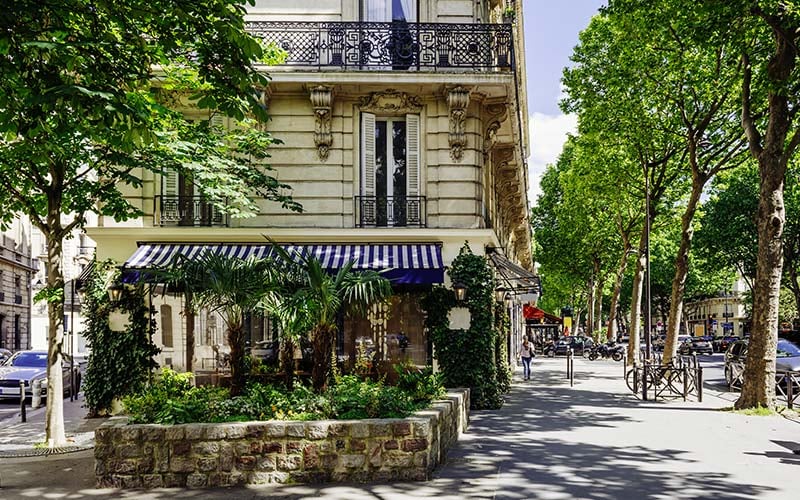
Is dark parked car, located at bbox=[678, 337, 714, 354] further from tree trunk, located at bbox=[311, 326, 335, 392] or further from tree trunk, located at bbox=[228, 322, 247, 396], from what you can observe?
tree trunk, located at bbox=[228, 322, 247, 396]

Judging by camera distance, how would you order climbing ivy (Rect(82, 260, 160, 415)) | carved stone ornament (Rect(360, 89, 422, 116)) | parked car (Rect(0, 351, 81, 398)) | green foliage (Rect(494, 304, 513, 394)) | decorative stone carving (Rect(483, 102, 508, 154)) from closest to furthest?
climbing ivy (Rect(82, 260, 160, 415)) → carved stone ornament (Rect(360, 89, 422, 116)) → decorative stone carving (Rect(483, 102, 508, 154)) → green foliage (Rect(494, 304, 513, 394)) → parked car (Rect(0, 351, 81, 398))

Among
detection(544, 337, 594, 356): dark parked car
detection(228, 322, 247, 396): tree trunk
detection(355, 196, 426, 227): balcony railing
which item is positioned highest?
detection(355, 196, 426, 227): balcony railing

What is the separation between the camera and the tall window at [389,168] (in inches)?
686

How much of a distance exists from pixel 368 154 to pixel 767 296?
9196 mm

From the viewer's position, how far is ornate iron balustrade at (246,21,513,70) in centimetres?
1716

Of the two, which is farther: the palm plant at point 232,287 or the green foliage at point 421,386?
the green foliage at point 421,386

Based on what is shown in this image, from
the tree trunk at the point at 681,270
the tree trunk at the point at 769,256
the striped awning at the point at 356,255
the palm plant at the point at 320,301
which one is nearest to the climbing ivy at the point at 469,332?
the striped awning at the point at 356,255

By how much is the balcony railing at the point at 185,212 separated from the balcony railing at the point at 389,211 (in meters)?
3.06

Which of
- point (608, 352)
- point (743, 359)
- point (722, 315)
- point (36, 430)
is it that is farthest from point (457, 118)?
point (722, 315)

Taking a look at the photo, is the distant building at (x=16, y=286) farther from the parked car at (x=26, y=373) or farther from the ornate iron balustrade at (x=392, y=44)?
the ornate iron balustrade at (x=392, y=44)

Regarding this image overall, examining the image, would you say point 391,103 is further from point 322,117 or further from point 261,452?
point 261,452

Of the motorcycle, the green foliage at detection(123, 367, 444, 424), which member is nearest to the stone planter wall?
the green foliage at detection(123, 367, 444, 424)

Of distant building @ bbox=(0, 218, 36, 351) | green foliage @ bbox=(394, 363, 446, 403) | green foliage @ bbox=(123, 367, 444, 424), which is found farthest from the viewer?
distant building @ bbox=(0, 218, 36, 351)

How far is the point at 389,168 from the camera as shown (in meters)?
17.8
